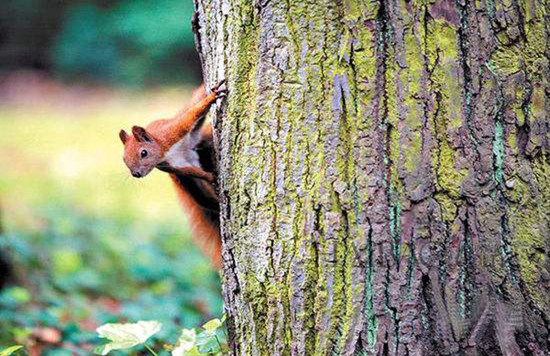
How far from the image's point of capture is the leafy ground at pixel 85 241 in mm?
3682

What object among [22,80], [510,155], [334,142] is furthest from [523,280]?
[22,80]

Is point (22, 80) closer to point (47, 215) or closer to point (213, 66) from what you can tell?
point (47, 215)

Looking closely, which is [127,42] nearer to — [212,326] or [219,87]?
[212,326]

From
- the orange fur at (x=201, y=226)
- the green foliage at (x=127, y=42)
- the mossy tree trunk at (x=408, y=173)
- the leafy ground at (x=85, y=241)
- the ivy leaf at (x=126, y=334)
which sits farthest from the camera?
the green foliage at (x=127, y=42)

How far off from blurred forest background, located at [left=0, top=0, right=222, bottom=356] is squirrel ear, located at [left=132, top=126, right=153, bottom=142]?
929 mm

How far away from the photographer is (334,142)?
203cm

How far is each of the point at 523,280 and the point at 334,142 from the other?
57cm

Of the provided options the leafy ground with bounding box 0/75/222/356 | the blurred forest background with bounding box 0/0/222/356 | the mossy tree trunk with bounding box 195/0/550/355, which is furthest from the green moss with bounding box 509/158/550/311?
the blurred forest background with bounding box 0/0/222/356

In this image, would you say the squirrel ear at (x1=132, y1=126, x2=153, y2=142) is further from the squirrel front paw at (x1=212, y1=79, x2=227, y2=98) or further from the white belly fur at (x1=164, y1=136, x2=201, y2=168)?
the squirrel front paw at (x1=212, y1=79, x2=227, y2=98)

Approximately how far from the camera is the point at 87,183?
7.15 metres

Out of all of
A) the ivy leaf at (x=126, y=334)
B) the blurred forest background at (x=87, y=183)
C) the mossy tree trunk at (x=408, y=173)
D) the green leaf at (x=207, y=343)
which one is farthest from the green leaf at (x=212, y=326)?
the blurred forest background at (x=87, y=183)

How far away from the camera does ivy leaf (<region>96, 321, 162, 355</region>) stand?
8.17ft

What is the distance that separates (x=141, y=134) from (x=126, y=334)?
0.67 metres

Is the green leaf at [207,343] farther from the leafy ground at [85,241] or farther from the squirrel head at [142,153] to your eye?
the leafy ground at [85,241]
